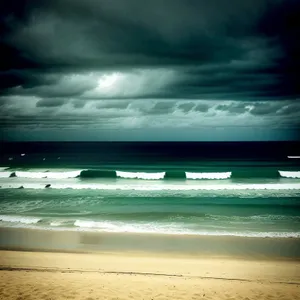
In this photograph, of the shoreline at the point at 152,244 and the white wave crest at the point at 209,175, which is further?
the white wave crest at the point at 209,175

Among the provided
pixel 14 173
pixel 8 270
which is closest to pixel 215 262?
pixel 8 270

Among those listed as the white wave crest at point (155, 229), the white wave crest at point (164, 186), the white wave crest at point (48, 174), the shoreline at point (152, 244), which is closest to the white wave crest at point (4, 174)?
the white wave crest at point (48, 174)

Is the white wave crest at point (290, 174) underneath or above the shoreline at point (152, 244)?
above

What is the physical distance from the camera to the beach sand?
23.1 feet

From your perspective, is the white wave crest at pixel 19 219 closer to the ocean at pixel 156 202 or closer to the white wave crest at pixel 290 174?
the ocean at pixel 156 202

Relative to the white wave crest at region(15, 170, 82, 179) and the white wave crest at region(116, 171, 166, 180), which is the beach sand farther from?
the white wave crest at region(15, 170, 82, 179)

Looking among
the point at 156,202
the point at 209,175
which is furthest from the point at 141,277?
the point at 209,175

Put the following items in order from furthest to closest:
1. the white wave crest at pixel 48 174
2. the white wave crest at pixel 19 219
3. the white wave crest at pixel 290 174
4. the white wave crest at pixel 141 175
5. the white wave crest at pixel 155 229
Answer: the white wave crest at pixel 48 174, the white wave crest at pixel 290 174, the white wave crest at pixel 141 175, the white wave crest at pixel 19 219, the white wave crest at pixel 155 229

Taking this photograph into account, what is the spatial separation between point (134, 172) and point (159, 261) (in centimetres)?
2369

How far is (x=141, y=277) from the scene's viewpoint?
331 inches

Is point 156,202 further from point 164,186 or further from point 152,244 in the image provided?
point 152,244

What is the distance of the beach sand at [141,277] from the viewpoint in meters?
7.03

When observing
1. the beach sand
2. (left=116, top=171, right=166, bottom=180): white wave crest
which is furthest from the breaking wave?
the beach sand

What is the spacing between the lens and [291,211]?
18.0 metres
